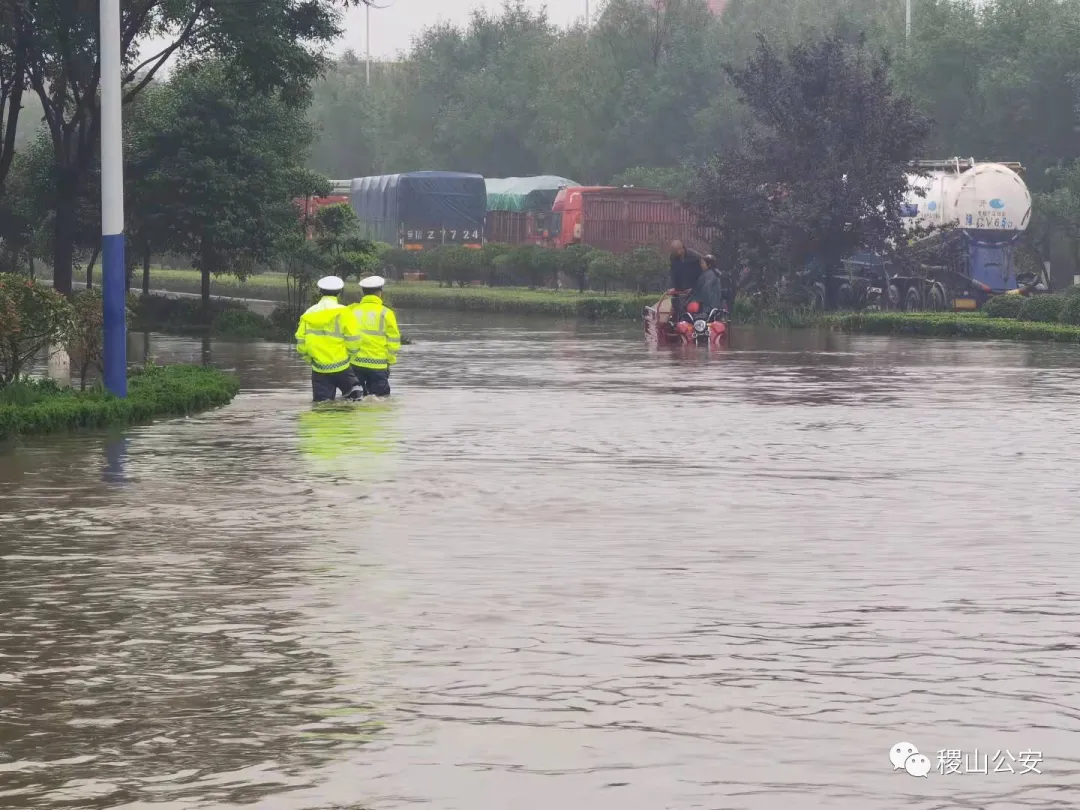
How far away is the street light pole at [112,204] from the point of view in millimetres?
20875

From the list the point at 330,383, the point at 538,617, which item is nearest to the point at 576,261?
the point at 330,383

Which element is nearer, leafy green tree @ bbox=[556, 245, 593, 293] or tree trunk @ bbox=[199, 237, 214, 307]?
tree trunk @ bbox=[199, 237, 214, 307]

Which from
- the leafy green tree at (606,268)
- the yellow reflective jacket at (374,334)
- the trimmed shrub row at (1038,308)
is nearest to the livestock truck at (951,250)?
the trimmed shrub row at (1038,308)

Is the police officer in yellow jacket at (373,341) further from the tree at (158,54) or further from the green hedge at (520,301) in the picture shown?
the green hedge at (520,301)

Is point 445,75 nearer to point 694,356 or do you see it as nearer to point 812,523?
point 694,356

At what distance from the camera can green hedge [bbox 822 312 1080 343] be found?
41562 millimetres

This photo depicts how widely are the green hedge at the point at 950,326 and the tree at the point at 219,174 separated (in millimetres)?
12120

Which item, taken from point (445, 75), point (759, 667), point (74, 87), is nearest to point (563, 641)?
point (759, 667)

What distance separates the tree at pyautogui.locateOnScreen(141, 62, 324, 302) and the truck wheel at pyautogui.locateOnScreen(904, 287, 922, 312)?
15.4 m

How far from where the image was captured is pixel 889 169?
50.6 meters

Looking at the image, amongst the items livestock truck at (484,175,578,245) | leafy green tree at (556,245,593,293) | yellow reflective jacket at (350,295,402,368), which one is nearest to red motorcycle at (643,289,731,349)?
yellow reflective jacket at (350,295,402,368)

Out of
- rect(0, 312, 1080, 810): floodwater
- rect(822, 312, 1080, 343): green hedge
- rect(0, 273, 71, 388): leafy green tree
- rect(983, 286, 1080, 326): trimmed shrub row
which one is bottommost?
rect(0, 312, 1080, 810): floodwater

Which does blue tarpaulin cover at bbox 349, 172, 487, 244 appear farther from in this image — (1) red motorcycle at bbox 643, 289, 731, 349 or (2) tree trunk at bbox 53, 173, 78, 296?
(1) red motorcycle at bbox 643, 289, 731, 349

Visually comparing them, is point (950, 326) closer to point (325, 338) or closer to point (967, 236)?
point (967, 236)
